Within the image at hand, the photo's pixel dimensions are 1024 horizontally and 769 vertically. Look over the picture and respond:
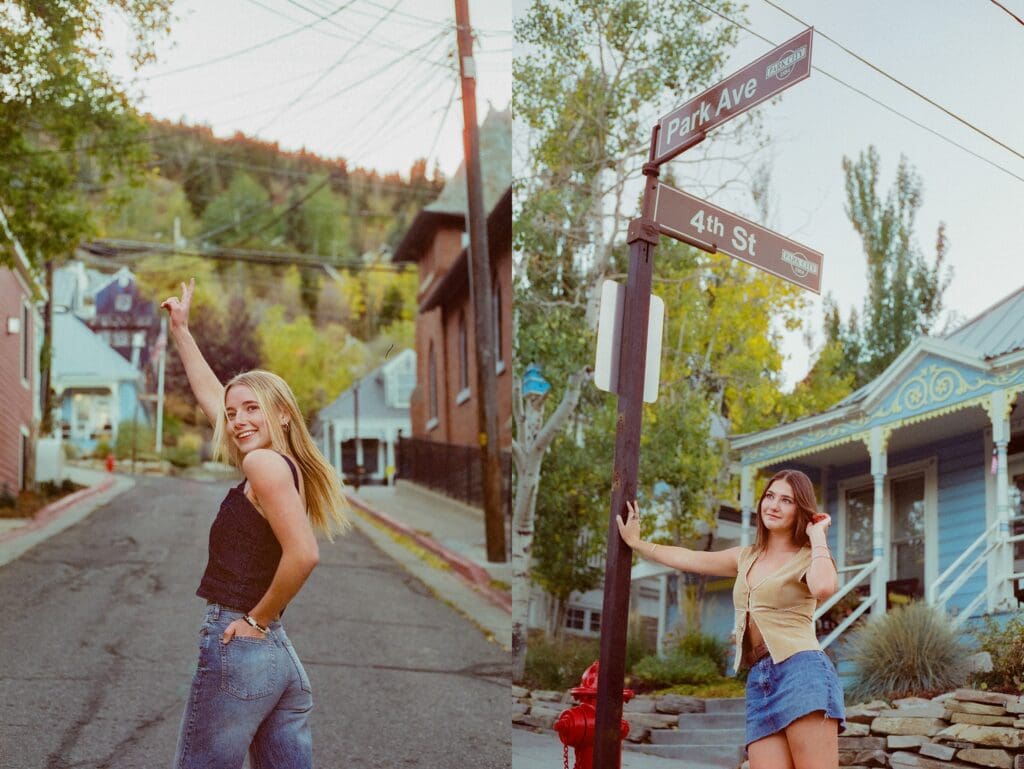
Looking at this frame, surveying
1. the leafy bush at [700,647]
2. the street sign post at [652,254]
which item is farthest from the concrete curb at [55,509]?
the leafy bush at [700,647]

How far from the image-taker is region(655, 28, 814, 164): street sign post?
4.25m

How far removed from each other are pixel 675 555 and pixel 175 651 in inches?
69.6

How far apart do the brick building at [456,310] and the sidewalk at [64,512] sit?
1.25 m

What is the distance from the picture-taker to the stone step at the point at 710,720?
557 centimetres

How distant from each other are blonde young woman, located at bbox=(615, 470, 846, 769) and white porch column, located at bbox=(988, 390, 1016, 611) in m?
1.71

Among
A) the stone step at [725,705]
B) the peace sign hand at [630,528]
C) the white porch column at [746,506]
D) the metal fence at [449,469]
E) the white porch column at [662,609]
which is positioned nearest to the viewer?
the peace sign hand at [630,528]

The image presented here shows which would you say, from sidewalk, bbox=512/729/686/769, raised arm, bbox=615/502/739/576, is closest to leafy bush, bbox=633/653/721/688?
sidewalk, bbox=512/729/686/769

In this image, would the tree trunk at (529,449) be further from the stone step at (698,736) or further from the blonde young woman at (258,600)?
the blonde young woman at (258,600)

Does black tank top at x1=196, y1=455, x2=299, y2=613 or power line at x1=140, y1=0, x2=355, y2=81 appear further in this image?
power line at x1=140, y1=0, x2=355, y2=81

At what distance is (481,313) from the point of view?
19.5ft

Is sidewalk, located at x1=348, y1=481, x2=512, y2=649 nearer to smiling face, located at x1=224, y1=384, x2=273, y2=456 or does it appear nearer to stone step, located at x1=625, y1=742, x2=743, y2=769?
stone step, located at x1=625, y1=742, x2=743, y2=769

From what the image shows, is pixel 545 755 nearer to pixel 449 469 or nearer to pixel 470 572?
pixel 470 572

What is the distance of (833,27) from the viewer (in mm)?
5988

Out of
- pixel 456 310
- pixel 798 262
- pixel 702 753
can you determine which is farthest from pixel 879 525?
pixel 456 310
